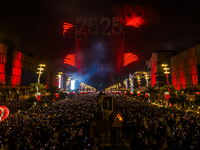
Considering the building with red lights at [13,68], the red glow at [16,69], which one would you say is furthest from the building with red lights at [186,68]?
the red glow at [16,69]

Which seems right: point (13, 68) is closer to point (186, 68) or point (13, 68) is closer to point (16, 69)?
point (16, 69)

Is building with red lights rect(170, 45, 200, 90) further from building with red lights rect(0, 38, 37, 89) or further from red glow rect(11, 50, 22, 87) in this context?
red glow rect(11, 50, 22, 87)

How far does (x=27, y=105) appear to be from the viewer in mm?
33844

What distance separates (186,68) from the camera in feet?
204

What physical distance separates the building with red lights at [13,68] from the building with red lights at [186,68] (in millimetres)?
60347

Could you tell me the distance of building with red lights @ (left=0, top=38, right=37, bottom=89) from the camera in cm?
6736

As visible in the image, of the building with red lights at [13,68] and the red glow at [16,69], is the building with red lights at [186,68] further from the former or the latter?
the red glow at [16,69]

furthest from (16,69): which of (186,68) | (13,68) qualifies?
(186,68)

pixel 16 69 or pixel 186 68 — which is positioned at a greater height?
pixel 16 69

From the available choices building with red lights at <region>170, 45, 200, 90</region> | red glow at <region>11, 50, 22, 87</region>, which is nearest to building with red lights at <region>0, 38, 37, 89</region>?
red glow at <region>11, 50, 22, 87</region>

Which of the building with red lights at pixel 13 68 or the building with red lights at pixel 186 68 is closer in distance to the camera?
the building with red lights at pixel 186 68

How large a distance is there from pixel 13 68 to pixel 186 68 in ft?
211

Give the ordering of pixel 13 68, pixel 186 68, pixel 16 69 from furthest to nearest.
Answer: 1. pixel 16 69
2. pixel 13 68
3. pixel 186 68

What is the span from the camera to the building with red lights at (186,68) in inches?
2177
